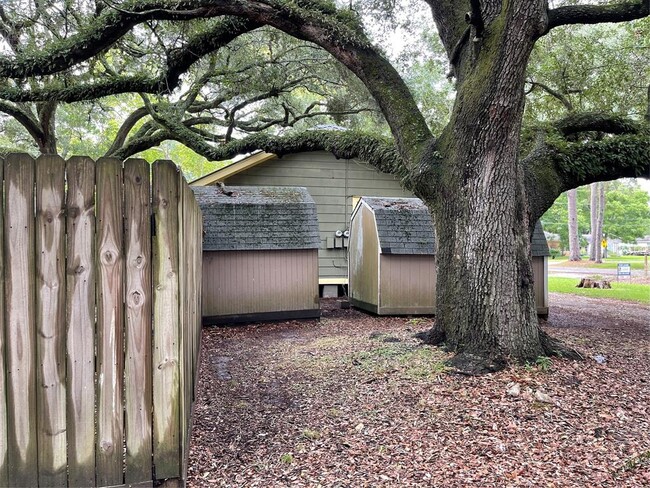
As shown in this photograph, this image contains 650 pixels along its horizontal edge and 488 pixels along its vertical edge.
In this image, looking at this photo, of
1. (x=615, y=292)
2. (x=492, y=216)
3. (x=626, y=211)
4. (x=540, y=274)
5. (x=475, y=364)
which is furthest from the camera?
(x=626, y=211)

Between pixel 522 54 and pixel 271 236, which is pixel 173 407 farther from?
pixel 271 236

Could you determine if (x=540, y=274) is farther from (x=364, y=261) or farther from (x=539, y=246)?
(x=364, y=261)

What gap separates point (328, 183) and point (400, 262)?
12.9 feet

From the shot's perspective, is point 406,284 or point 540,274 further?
point 406,284

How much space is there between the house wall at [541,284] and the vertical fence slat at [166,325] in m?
8.26

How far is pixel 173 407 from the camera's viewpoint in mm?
2469

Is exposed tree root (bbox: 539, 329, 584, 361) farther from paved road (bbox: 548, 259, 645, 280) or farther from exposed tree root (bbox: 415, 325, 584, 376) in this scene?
paved road (bbox: 548, 259, 645, 280)

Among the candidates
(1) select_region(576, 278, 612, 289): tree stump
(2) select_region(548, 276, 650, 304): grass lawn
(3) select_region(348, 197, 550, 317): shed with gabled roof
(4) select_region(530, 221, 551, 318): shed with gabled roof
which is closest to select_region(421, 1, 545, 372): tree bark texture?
(3) select_region(348, 197, 550, 317): shed with gabled roof

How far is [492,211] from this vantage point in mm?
4766

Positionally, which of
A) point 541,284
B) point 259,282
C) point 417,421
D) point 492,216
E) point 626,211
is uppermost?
point 626,211

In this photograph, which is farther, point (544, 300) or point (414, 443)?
point (544, 300)

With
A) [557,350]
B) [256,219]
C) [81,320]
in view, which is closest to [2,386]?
[81,320]

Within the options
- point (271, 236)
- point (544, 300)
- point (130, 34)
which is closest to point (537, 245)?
point (544, 300)

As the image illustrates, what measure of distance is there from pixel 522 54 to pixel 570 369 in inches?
121
